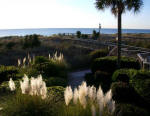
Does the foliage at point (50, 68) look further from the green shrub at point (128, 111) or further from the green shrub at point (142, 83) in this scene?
the green shrub at point (128, 111)

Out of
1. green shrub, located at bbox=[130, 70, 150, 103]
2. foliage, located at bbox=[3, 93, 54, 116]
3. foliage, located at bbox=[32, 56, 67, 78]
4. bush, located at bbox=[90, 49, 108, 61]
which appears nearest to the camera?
foliage, located at bbox=[3, 93, 54, 116]

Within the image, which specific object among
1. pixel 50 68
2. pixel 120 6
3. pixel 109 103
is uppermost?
pixel 120 6

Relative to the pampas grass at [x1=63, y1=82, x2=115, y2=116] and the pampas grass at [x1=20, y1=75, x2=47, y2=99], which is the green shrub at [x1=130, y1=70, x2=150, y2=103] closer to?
the pampas grass at [x1=63, y1=82, x2=115, y2=116]

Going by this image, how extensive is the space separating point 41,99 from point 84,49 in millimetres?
16554

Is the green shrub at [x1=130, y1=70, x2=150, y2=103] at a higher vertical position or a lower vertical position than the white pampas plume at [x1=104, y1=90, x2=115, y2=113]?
lower

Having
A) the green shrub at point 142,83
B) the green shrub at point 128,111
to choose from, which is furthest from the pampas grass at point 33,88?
the green shrub at point 142,83

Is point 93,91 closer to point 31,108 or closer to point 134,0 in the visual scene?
point 31,108

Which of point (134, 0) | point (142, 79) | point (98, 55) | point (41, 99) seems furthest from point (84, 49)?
point (41, 99)

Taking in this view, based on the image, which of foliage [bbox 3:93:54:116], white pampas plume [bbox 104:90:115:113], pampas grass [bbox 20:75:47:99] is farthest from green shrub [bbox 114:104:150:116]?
pampas grass [bbox 20:75:47:99]

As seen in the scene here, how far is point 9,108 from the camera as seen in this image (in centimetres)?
424

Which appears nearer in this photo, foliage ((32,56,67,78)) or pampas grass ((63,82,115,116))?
pampas grass ((63,82,115,116))

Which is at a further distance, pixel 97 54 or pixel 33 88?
pixel 97 54

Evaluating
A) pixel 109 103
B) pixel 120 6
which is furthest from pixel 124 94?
pixel 120 6

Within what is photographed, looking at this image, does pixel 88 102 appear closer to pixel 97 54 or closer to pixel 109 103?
pixel 109 103
